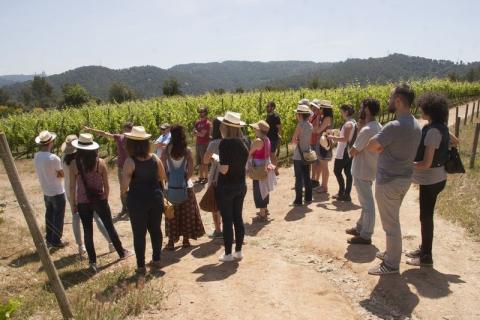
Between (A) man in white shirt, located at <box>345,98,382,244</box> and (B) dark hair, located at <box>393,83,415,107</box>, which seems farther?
(A) man in white shirt, located at <box>345,98,382,244</box>

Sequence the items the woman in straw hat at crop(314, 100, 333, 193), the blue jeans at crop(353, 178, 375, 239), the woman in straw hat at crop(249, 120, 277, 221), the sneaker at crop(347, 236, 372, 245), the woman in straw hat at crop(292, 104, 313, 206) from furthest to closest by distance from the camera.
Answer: the woman in straw hat at crop(314, 100, 333, 193) → the woman in straw hat at crop(292, 104, 313, 206) → the woman in straw hat at crop(249, 120, 277, 221) → the sneaker at crop(347, 236, 372, 245) → the blue jeans at crop(353, 178, 375, 239)

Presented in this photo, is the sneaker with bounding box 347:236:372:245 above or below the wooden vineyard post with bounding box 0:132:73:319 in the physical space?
below

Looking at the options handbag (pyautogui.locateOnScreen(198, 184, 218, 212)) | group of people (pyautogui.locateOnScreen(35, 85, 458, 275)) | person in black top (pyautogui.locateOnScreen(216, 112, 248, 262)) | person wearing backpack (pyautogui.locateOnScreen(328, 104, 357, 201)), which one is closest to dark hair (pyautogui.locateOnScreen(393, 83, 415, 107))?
group of people (pyautogui.locateOnScreen(35, 85, 458, 275))

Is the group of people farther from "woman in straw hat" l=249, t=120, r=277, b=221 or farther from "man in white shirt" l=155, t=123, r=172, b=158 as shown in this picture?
"man in white shirt" l=155, t=123, r=172, b=158

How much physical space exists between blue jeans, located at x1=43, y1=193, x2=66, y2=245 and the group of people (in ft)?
0.05

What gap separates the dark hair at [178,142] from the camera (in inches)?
181

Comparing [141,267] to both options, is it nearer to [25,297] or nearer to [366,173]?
[25,297]

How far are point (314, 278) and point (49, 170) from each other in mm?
3879

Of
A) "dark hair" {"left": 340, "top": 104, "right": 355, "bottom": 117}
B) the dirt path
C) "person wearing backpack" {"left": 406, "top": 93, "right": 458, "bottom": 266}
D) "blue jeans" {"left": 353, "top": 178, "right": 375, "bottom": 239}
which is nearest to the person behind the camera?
the dirt path

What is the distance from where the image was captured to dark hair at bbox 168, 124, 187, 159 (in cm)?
459

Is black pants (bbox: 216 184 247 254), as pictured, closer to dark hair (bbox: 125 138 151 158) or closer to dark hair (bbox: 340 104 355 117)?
dark hair (bbox: 125 138 151 158)

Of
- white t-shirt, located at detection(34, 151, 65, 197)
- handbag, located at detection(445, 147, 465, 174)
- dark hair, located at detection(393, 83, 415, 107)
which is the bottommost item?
white t-shirt, located at detection(34, 151, 65, 197)

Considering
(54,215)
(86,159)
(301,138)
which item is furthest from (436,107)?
(54,215)

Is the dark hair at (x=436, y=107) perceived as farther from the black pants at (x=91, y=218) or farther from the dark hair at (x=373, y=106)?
the black pants at (x=91, y=218)
